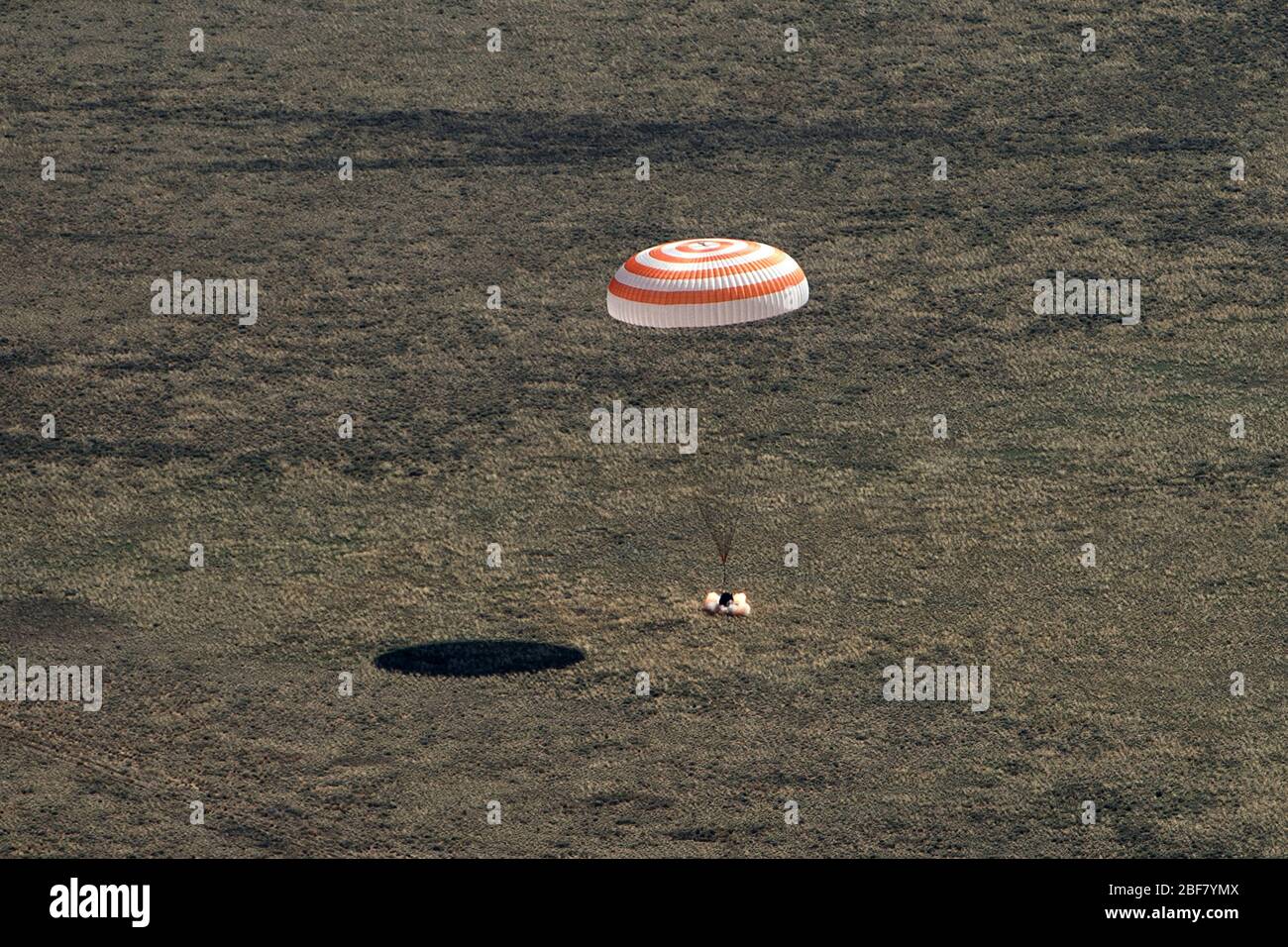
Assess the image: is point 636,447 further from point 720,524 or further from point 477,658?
point 477,658

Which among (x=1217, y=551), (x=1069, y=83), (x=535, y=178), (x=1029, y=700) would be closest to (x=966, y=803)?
(x=1029, y=700)

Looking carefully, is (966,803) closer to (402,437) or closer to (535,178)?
(402,437)

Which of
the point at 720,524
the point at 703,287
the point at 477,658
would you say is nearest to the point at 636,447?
the point at 720,524

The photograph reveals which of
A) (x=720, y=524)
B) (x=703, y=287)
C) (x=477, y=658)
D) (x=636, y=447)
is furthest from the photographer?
(x=636, y=447)

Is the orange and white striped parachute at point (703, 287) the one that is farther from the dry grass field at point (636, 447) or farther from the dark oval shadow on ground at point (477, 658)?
the dark oval shadow on ground at point (477, 658)

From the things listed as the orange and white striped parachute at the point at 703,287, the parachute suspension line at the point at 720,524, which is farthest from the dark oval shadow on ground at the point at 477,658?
the orange and white striped parachute at the point at 703,287
